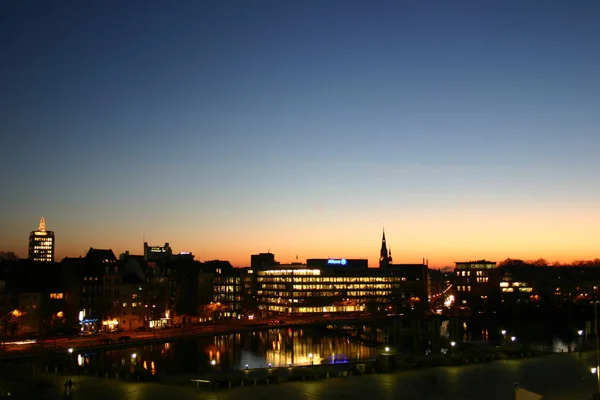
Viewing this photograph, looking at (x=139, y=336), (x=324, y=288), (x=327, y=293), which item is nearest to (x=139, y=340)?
(x=139, y=336)

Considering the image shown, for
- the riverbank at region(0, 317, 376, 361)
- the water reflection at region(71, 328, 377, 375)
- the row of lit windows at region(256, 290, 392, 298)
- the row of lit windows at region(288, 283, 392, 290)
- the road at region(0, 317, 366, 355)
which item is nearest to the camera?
the riverbank at region(0, 317, 376, 361)

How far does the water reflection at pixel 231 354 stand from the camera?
196ft

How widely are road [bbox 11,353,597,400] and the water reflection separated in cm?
1202

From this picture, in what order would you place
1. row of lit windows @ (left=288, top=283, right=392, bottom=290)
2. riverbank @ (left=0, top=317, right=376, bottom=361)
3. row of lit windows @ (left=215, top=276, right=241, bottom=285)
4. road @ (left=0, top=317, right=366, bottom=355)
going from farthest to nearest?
row of lit windows @ (left=288, top=283, right=392, bottom=290) → row of lit windows @ (left=215, top=276, right=241, bottom=285) → road @ (left=0, top=317, right=366, bottom=355) → riverbank @ (left=0, top=317, right=376, bottom=361)

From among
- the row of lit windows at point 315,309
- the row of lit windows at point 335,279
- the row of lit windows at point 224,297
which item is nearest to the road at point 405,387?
the row of lit windows at point 224,297

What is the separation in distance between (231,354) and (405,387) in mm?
35348

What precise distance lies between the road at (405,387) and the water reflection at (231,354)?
1202 centimetres

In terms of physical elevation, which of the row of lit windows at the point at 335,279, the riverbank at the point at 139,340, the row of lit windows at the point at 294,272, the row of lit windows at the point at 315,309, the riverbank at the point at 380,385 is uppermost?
the row of lit windows at the point at 294,272

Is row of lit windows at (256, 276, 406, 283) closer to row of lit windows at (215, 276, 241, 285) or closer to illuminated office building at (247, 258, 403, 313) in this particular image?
illuminated office building at (247, 258, 403, 313)

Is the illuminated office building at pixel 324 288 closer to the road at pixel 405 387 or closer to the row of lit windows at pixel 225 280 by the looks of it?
→ the row of lit windows at pixel 225 280

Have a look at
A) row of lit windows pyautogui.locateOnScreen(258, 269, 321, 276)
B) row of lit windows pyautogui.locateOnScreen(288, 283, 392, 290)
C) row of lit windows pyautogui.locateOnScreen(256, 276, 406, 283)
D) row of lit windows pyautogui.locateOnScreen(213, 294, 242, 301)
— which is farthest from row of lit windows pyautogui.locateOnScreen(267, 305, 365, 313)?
row of lit windows pyautogui.locateOnScreen(213, 294, 242, 301)

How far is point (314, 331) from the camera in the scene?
103m

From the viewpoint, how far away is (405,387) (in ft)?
132

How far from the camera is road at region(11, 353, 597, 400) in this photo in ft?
121
